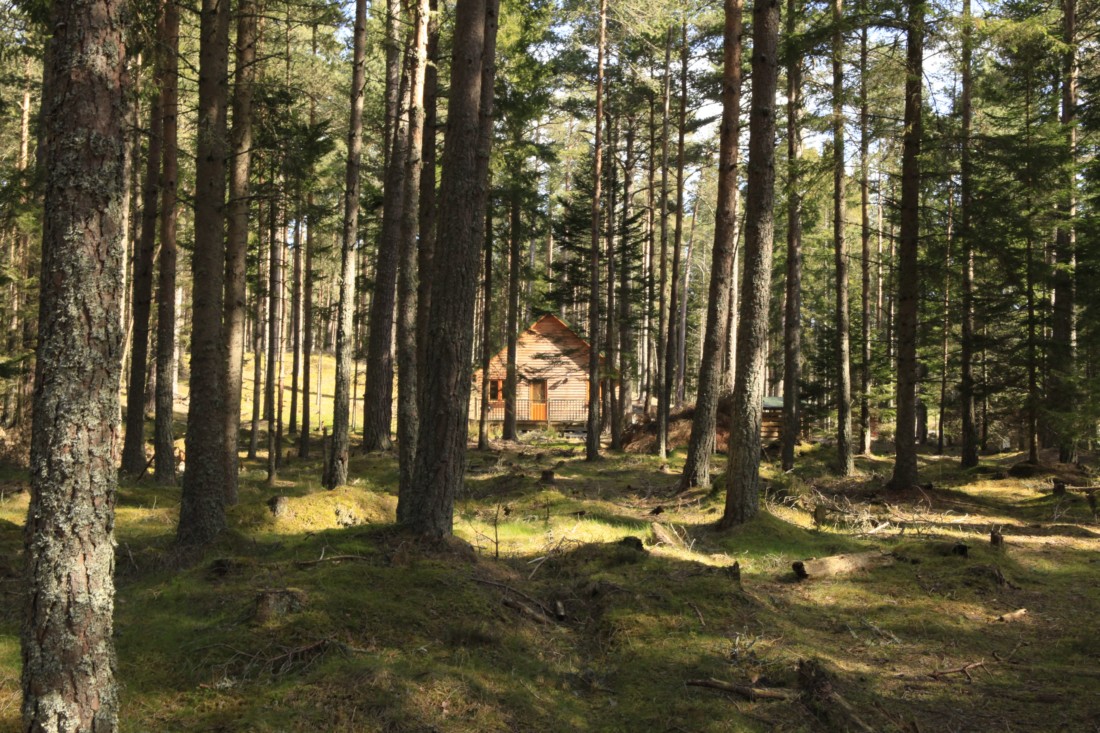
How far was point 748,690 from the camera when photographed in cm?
539

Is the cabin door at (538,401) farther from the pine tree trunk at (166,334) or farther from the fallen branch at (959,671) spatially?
the fallen branch at (959,671)

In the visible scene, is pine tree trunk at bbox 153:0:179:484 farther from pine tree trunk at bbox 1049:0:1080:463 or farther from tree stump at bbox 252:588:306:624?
pine tree trunk at bbox 1049:0:1080:463

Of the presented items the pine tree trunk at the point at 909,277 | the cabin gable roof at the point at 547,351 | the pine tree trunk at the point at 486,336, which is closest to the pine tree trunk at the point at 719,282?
the pine tree trunk at the point at 909,277

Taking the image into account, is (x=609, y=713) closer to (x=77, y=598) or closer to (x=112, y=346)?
(x=77, y=598)

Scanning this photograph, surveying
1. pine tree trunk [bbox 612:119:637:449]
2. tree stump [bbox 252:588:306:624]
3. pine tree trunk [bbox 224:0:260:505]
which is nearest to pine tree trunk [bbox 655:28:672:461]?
pine tree trunk [bbox 612:119:637:449]

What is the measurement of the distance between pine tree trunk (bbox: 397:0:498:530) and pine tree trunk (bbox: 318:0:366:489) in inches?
185

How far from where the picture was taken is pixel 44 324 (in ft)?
12.4

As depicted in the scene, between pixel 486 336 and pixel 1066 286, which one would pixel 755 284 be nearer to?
pixel 1066 286

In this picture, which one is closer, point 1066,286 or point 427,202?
point 427,202

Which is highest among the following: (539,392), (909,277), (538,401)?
(909,277)

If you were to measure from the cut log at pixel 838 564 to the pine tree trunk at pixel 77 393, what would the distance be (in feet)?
24.5

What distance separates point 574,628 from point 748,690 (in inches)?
75.9

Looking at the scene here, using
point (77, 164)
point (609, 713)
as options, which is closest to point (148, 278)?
point (77, 164)

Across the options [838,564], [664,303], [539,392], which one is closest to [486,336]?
[664,303]
